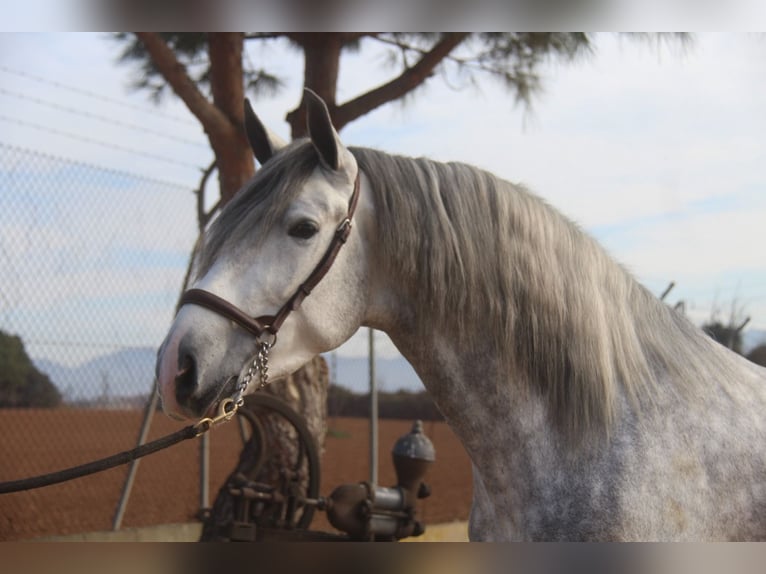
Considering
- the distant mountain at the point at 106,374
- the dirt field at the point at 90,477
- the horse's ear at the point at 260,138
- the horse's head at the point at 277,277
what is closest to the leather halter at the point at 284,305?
the horse's head at the point at 277,277

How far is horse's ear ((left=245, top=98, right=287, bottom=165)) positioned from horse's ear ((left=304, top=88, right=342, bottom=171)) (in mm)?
255

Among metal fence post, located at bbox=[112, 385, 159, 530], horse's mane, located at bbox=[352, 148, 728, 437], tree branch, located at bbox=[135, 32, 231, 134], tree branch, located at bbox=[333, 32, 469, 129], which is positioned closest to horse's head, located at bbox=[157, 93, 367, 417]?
horse's mane, located at bbox=[352, 148, 728, 437]

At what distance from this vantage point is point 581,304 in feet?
5.67

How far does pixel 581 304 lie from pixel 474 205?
1.07 feet

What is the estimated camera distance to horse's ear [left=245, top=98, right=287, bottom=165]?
6.26 ft

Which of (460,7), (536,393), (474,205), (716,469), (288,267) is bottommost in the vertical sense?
(716,469)

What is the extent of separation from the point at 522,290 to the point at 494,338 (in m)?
0.12

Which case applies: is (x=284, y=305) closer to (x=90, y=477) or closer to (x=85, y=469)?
(x=85, y=469)

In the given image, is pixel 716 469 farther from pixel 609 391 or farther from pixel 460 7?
pixel 460 7

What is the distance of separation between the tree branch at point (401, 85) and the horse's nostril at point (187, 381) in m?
2.96

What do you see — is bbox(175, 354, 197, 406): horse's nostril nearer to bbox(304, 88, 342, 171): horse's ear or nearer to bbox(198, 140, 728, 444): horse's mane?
bbox(198, 140, 728, 444): horse's mane

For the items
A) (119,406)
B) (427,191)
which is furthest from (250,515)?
(427,191)

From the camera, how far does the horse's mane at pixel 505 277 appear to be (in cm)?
168

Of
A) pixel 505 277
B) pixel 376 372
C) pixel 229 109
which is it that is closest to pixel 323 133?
pixel 505 277
